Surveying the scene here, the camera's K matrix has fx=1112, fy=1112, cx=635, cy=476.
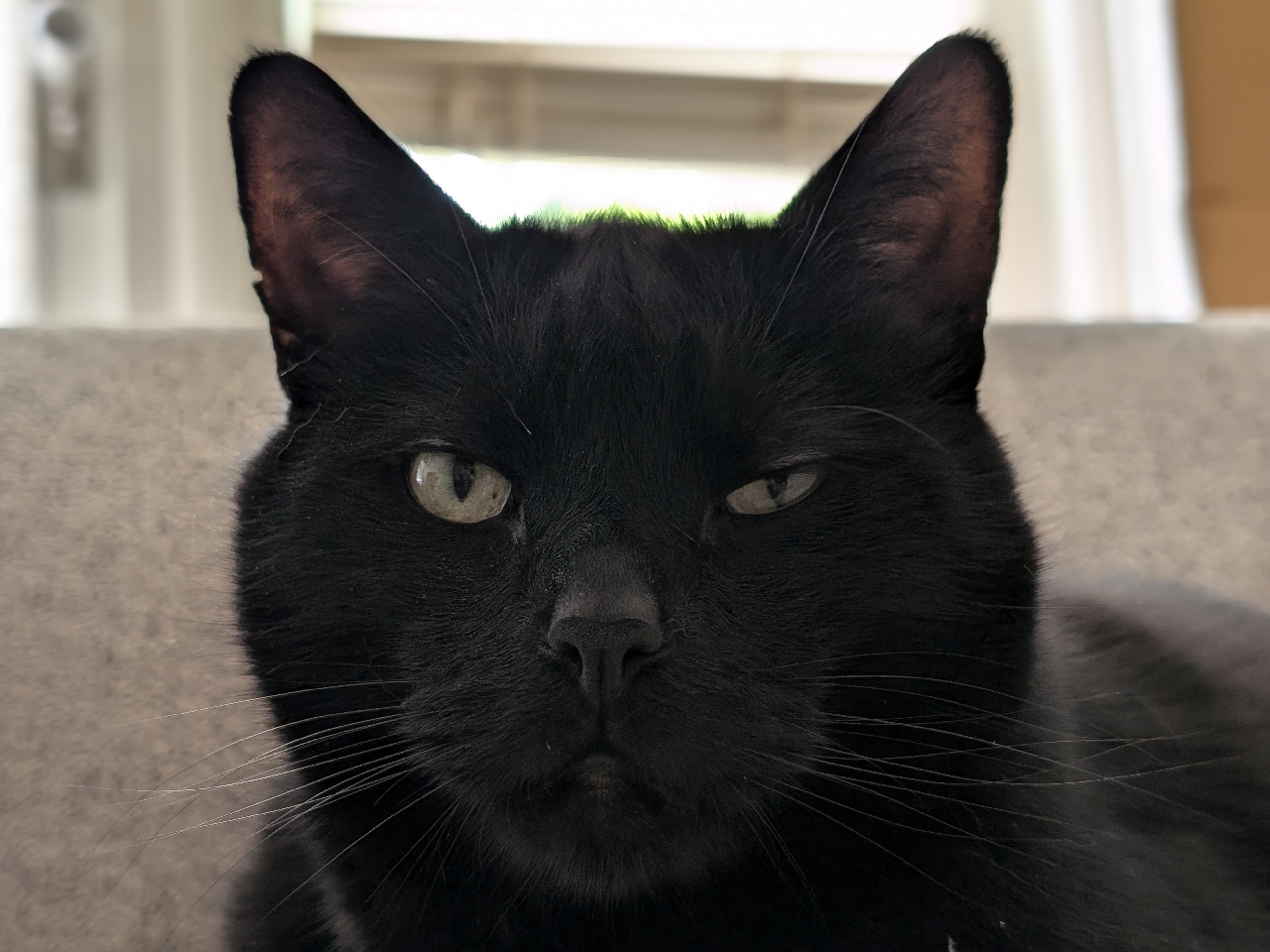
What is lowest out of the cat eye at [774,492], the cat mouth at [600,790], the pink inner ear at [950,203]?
the cat mouth at [600,790]

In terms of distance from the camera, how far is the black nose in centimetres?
54

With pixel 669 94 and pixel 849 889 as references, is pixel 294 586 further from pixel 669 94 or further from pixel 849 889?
pixel 669 94

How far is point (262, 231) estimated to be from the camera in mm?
705

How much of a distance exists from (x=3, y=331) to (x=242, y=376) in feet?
0.66

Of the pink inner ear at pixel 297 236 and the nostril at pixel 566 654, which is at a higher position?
the pink inner ear at pixel 297 236

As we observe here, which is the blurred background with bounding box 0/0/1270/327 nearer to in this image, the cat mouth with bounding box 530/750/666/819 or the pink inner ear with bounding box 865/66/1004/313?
the pink inner ear with bounding box 865/66/1004/313

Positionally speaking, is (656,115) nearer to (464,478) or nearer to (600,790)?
(464,478)

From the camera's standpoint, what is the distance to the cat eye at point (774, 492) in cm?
64

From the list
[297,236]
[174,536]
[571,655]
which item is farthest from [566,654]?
[174,536]

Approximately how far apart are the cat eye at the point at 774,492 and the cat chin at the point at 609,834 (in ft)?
0.55

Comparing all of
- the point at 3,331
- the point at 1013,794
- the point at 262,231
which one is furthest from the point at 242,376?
the point at 1013,794

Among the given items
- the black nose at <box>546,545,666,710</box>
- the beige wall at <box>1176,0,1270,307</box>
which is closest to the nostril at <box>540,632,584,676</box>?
the black nose at <box>546,545,666,710</box>

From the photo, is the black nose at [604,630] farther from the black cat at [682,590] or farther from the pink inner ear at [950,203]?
the pink inner ear at [950,203]

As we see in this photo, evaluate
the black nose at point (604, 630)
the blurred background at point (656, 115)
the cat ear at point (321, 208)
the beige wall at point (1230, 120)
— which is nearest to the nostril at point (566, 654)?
the black nose at point (604, 630)
